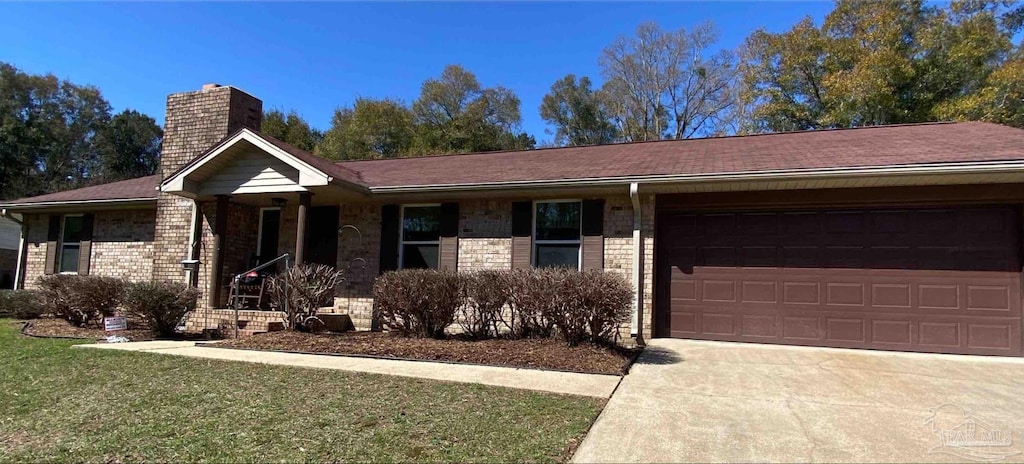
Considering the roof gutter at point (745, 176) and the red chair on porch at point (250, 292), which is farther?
the red chair on porch at point (250, 292)

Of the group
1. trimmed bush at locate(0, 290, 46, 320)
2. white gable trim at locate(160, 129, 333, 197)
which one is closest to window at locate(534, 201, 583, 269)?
white gable trim at locate(160, 129, 333, 197)

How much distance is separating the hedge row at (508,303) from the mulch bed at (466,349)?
246 mm

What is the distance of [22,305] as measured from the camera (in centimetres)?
1202

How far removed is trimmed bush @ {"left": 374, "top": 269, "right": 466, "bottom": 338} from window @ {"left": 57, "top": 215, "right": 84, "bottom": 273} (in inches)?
393

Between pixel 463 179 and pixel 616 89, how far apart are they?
83.8ft

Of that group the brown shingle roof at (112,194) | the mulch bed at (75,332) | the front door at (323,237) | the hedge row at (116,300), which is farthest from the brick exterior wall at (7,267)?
the front door at (323,237)

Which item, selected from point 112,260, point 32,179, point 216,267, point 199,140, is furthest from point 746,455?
point 32,179

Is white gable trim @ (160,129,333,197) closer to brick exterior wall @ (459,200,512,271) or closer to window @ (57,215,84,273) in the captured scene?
brick exterior wall @ (459,200,512,271)

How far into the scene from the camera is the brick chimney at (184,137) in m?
11.8

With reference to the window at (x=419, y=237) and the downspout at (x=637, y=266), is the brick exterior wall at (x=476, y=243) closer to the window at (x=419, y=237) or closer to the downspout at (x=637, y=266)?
the downspout at (x=637, y=266)

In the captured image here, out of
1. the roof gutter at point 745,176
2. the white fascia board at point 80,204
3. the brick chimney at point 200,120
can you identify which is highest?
the brick chimney at point 200,120

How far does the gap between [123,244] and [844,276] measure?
49.2ft

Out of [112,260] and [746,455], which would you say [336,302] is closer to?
[112,260]

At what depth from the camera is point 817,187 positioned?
324 inches
